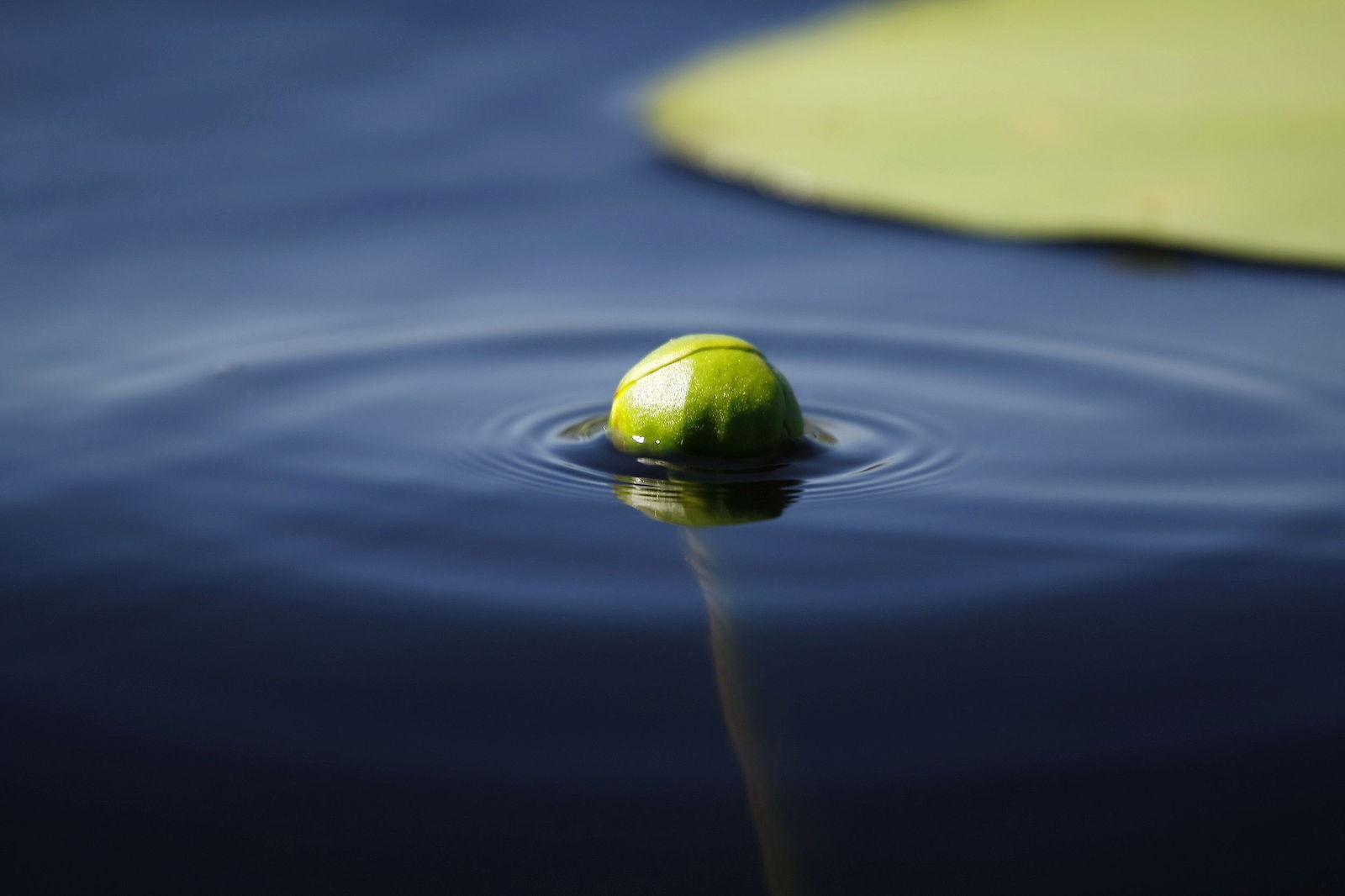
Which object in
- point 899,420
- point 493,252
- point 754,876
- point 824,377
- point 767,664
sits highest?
point 493,252

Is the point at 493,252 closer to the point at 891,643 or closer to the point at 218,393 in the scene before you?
the point at 218,393

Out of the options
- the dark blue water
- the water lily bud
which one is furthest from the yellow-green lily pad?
the water lily bud

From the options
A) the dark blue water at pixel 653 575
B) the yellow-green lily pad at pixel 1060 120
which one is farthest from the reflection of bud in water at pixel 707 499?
the yellow-green lily pad at pixel 1060 120

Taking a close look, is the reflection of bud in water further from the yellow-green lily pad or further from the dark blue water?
Result: the yellow-green lily pad

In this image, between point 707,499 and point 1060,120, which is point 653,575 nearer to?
point 707,499

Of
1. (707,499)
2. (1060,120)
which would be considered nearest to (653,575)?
(707,499)

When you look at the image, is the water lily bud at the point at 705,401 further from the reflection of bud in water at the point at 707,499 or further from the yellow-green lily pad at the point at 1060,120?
the yellow-green lily pad at the point at 1060,120

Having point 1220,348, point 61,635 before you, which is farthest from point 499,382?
point 1220,348
